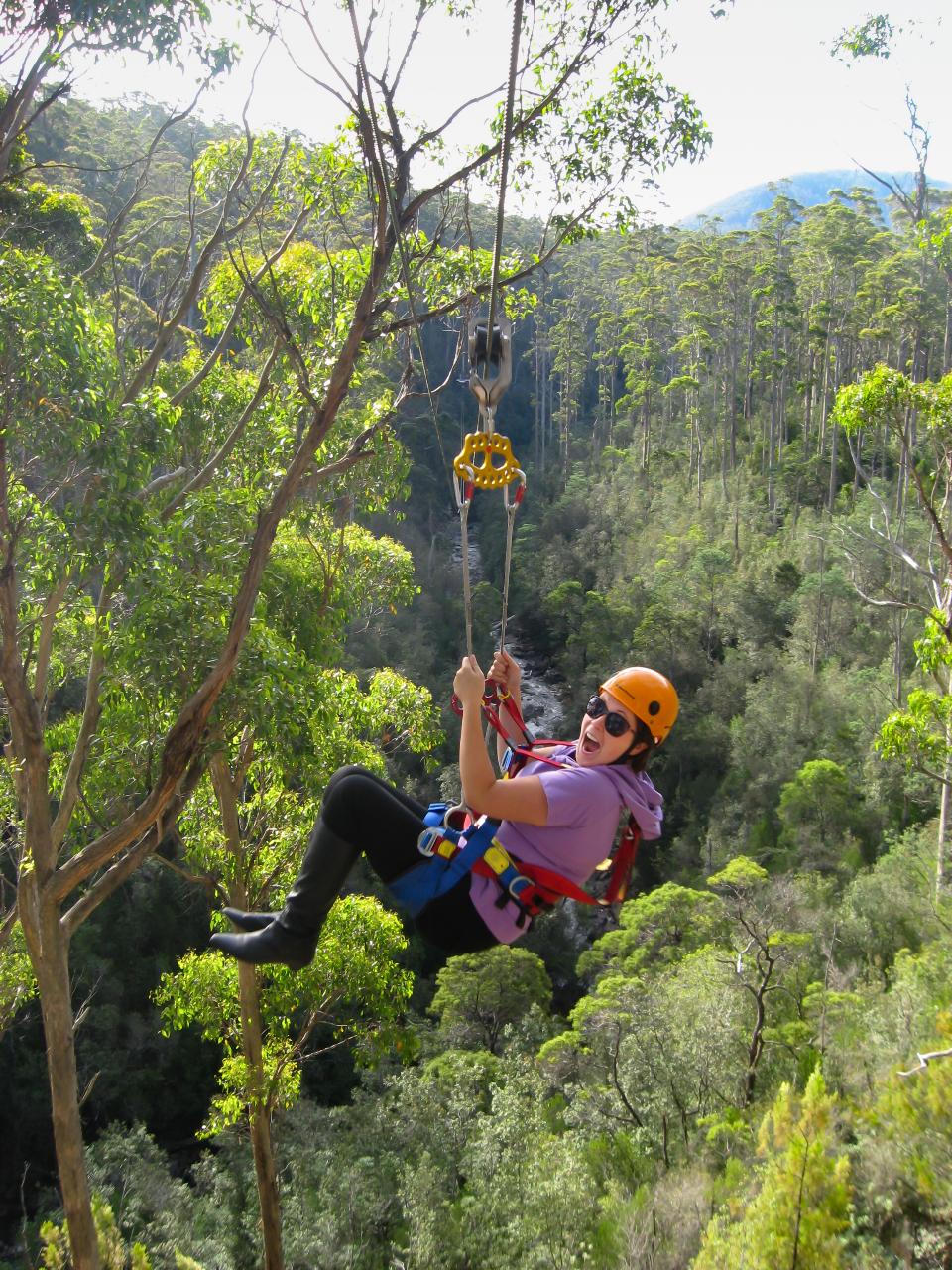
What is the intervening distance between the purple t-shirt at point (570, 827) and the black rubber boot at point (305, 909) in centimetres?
32

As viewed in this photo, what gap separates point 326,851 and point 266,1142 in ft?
13.8

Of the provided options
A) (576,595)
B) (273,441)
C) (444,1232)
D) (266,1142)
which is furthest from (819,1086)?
(576,595)

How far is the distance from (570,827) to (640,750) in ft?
0.79

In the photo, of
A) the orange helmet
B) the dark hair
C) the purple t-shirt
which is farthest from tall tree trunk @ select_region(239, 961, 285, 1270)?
the orange helmet

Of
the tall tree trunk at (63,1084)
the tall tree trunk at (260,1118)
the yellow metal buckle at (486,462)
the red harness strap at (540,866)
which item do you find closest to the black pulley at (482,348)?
the yellow metal buckle at (486,462)

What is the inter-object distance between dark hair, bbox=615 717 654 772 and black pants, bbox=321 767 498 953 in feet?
1.49

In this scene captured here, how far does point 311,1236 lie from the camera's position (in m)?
8.91

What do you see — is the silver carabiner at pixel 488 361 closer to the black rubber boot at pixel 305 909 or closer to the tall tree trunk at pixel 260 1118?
the black rubber boot at pixel 305 909

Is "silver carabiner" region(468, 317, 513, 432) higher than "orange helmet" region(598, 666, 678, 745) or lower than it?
higher

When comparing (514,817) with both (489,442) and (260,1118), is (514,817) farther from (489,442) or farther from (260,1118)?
(260,1118)

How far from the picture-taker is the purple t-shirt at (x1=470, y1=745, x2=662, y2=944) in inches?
87.4

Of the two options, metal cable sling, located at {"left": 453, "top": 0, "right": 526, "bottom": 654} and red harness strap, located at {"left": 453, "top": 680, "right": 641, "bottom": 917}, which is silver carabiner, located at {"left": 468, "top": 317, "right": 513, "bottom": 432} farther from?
red harness strap, located at {"left": 453, "top": 680, "right": 641, "bottom": 917}

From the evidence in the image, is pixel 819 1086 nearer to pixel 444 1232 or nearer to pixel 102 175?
pixel 444 1232

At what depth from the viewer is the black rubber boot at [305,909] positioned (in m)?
2.36
